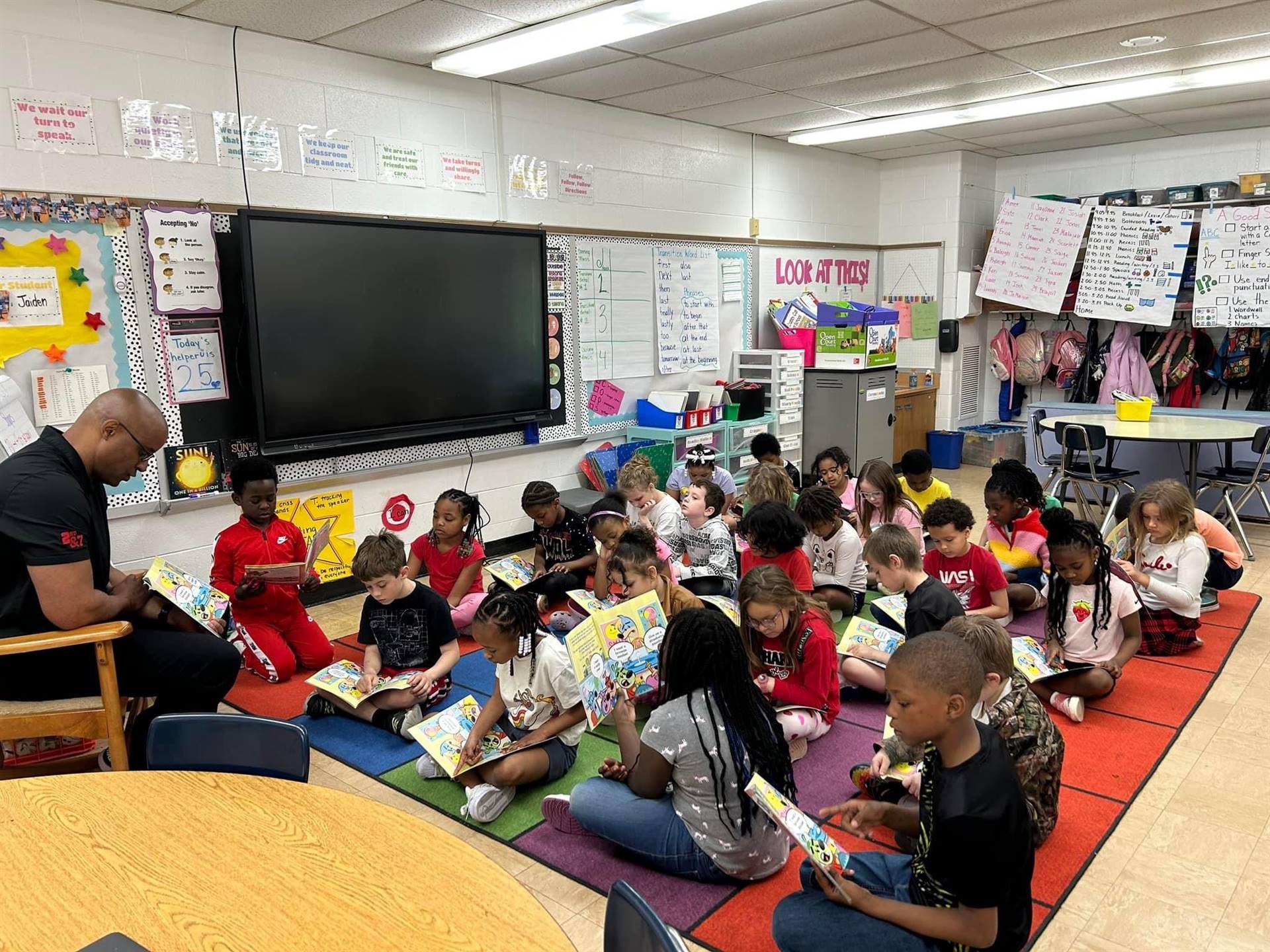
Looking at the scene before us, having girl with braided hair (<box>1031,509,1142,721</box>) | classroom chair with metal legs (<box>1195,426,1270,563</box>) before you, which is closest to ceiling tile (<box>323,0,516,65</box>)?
girl with braided hair (<box>1031,509,1142,721</box>)

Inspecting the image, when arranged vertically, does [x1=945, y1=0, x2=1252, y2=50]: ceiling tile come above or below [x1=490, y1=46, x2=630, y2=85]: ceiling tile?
above

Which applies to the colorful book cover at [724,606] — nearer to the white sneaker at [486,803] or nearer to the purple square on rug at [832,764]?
the purple square on rug at [832,764]

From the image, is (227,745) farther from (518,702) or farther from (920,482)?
(920,482)

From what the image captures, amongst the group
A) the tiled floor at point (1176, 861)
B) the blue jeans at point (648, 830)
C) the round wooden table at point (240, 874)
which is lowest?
the tiled floor at point (1176, 861)

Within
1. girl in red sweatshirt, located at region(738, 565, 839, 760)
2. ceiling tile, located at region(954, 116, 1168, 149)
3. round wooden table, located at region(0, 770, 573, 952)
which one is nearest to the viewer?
round wooden table, located at region(0, 770, 573, 952)

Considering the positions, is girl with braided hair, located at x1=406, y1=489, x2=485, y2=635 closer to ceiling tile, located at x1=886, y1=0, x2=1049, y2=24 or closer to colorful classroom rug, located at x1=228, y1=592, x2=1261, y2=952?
colorful classroom rug, located at x1=228, y1=592, x2=1261, y2=952

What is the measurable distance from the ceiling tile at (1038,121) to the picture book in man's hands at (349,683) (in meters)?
6.01

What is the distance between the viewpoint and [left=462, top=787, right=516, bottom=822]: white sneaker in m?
2.75

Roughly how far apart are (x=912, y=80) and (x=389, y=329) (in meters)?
3.45

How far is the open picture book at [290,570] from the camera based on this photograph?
12.1ft

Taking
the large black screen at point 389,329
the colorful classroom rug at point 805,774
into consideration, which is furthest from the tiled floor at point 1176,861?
the large black screen at point 389,329

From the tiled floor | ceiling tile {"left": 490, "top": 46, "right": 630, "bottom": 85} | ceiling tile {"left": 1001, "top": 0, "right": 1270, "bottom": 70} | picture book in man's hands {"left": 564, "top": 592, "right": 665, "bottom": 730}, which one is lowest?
the tiled floor

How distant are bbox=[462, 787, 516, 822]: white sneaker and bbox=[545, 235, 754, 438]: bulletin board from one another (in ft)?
11.2

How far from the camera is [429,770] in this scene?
3047 millimetres
